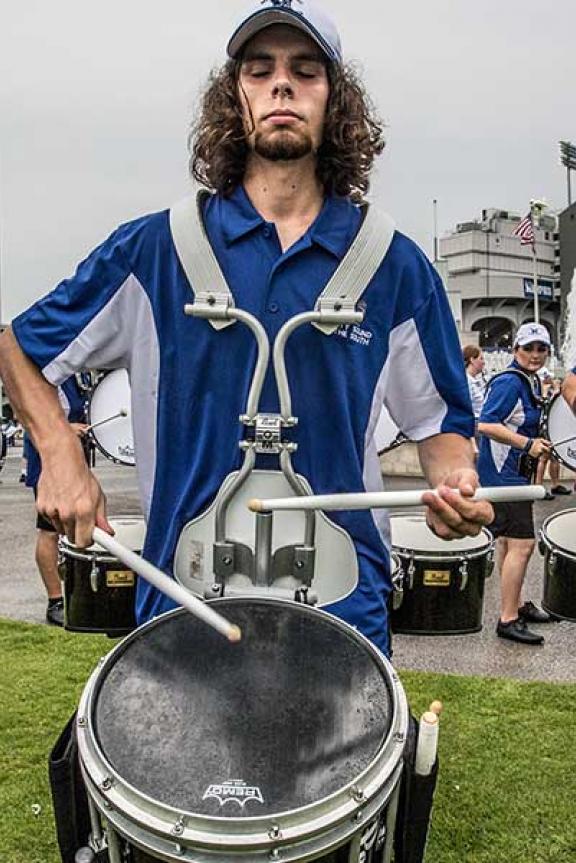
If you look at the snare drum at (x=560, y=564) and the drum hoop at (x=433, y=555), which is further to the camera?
the drum hoop at (x=433, y=555)

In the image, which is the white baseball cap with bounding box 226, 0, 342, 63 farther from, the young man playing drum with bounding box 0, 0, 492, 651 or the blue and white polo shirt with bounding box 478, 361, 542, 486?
the blue and white polo shirt with bounding box 478, 361, 542, 486

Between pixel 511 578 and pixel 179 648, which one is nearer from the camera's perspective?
pixel 179 648

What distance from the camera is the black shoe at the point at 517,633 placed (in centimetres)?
580

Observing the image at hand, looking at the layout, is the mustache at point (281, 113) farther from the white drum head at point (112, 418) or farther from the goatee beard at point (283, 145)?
the white drum head at point (112, 418)

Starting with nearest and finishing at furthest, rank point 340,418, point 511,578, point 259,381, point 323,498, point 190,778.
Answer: point 190,778, point 323,498, point 259,381, point 340,418, point 511,578

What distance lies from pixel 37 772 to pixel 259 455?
239cm

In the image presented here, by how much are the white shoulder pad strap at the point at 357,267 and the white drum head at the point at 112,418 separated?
3.56m

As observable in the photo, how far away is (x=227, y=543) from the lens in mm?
1860

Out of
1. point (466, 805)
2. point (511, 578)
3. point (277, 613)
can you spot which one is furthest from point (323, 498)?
point (511, 578)

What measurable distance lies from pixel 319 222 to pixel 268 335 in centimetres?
31

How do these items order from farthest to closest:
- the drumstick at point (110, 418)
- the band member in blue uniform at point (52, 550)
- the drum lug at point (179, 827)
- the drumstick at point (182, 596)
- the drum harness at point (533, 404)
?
the drum harness at point (533, 404), the band member in blue uniform at point (52, 550), the drumstick at point (110, 418), the drumstick at point (182, 596), the drum lug at point (179, 827)

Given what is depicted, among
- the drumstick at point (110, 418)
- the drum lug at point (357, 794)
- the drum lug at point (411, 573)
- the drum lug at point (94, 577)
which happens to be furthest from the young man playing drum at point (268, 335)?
the drumstick at point (110, 418)

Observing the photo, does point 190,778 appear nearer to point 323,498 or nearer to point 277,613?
point 277,613

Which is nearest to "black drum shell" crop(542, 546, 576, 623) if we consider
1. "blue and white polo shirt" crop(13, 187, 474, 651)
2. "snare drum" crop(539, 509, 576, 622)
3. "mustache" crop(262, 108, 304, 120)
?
"snare drum" crop(539, 509, 576, 622)
